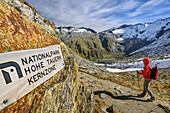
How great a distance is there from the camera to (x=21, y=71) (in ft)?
9.58

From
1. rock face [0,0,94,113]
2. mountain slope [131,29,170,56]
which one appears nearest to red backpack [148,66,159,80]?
rock face [0,0,94,113]

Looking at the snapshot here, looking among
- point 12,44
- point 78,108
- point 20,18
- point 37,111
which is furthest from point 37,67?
point 78,108

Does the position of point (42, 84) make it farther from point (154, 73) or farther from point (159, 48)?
point (159, 48)

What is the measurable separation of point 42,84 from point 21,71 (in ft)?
4.24

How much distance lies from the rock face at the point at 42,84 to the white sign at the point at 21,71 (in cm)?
29

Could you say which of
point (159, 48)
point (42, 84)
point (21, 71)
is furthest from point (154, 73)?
point (159, 48)

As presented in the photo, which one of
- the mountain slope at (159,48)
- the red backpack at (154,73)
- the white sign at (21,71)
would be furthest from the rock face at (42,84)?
the mountain slope at (159,48)

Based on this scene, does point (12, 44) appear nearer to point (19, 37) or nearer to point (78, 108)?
point (19, 37)

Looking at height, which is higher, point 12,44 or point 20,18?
point 20,18

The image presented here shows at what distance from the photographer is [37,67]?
11.4 feet

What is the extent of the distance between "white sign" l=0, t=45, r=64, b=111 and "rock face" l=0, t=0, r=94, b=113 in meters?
0.29

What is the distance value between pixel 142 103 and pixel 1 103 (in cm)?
1170

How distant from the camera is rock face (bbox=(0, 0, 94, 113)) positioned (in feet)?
→ 9.59

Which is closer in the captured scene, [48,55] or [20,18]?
[20,18]
